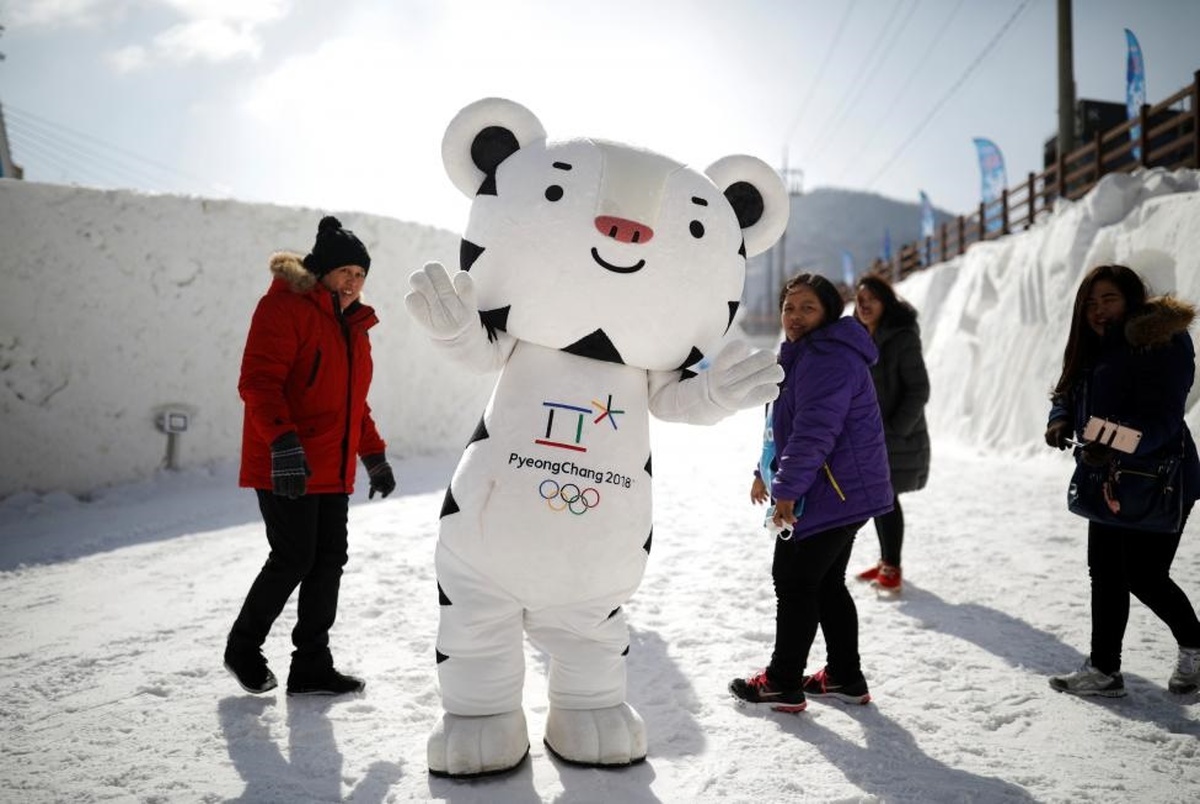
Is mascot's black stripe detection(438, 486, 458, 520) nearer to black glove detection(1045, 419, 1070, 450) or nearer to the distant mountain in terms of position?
black glove detection(1045, 419, 1070, 450)

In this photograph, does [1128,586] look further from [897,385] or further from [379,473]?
[379,473]

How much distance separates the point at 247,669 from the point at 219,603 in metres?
1.36

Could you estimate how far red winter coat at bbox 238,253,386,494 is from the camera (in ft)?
8.46

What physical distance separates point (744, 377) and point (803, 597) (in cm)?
90

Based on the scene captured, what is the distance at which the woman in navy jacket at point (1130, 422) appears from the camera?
2.55 m

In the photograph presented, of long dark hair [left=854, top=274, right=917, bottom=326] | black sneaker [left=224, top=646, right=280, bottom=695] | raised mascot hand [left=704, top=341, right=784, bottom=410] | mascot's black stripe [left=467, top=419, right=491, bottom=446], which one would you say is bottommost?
black sneaker [left=224, top=646, right=280, bottom=695]

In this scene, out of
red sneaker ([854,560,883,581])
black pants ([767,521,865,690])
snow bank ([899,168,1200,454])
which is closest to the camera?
black pants ([767,521,865,690])

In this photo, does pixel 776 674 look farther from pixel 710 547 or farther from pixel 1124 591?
pixel 710 547

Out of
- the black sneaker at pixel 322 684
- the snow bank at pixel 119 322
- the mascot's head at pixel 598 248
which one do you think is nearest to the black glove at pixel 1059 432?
the mascot's head at pixel 598 248

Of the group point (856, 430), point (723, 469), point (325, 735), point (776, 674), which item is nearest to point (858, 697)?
point (776, 674)

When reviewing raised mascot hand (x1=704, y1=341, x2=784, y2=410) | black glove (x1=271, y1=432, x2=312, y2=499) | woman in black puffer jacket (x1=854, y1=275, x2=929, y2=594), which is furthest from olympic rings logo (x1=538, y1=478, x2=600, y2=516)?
woman in black puffer jacket (x1=854, y1=275, x2=929, y2=594)

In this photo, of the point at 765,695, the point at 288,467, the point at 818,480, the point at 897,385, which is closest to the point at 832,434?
the point at 818,480

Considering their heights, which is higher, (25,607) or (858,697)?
(858,697)

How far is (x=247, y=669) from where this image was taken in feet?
8.71
